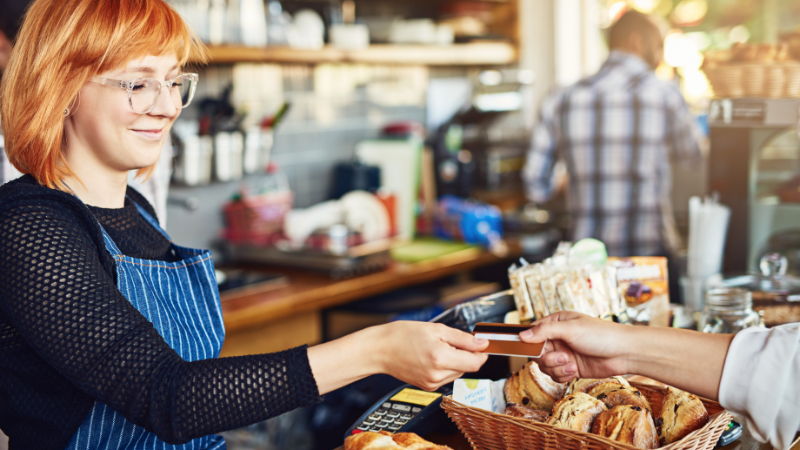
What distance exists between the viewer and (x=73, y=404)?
121cm

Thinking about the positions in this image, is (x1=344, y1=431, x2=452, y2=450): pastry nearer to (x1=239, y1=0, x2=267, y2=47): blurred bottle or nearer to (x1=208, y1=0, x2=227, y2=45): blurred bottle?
(x1=208, y1=0, x2=227, y2=45): blurred bottle

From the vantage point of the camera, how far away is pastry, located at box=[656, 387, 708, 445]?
107 cm

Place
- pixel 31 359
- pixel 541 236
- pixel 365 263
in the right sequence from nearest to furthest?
pixel 31 359, pixel 365 263, pixel 541 236

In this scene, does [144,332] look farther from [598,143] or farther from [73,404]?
[598,143]

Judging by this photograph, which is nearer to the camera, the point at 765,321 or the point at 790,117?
the point at 765,321

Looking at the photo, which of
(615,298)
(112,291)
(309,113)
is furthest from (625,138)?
(112,291)

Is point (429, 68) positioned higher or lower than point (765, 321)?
higher

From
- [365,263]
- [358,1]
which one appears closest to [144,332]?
[365,263]

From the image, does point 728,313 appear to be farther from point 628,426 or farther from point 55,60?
point 55,60

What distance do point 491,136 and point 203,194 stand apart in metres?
2.13

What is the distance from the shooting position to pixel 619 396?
3.73ft

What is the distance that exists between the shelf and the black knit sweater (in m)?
1.58

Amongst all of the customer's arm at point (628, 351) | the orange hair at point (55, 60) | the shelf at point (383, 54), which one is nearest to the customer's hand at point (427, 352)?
the customer's arm at point (628, 351)

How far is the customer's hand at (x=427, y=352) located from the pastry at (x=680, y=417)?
30cm
